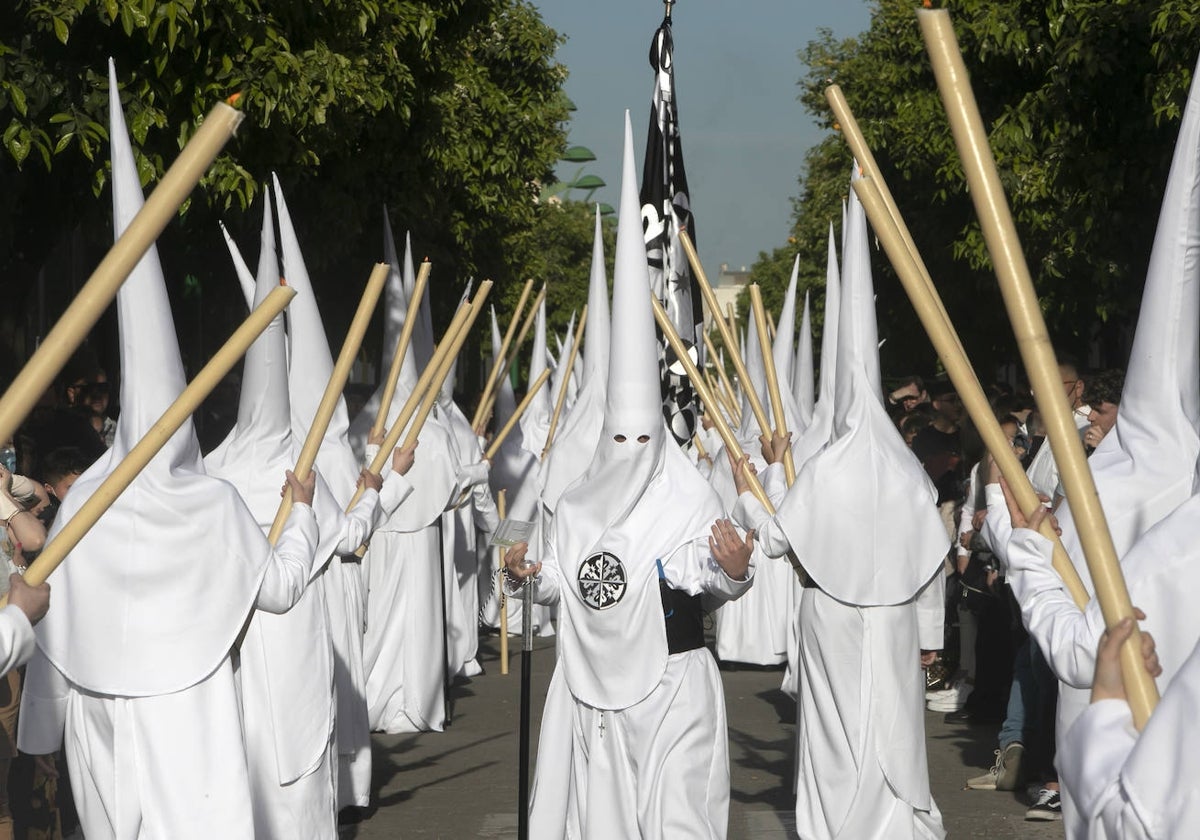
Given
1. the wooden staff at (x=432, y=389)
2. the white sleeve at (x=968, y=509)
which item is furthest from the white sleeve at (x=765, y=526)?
the white sleeve at (x=968, y=509)

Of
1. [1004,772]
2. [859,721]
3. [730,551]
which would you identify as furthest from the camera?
[1004,772]

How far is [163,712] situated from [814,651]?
12.0 ft

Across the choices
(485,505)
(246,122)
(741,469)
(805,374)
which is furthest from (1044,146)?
(741,469)

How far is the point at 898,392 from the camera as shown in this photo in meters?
15.2

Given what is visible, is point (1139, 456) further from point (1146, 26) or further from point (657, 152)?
point (1146, 26)

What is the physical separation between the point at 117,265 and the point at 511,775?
21.7 feet

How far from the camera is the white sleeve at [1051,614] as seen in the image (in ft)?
12.3

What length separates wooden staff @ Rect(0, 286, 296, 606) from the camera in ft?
13.0

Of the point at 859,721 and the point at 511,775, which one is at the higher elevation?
the point at 859,721

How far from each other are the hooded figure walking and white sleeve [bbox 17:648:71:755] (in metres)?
1.78

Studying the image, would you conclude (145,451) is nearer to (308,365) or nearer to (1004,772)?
(308,365)

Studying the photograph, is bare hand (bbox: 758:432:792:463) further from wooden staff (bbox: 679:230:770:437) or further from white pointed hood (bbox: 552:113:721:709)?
white pointed hood (bbox: 552:113:721:709)

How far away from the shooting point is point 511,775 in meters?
9.80

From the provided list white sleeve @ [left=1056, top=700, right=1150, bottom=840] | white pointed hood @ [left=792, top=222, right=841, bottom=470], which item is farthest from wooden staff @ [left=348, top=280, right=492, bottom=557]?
white sleeve @ [left=1056, top=700, right=1150, bottom=840]
